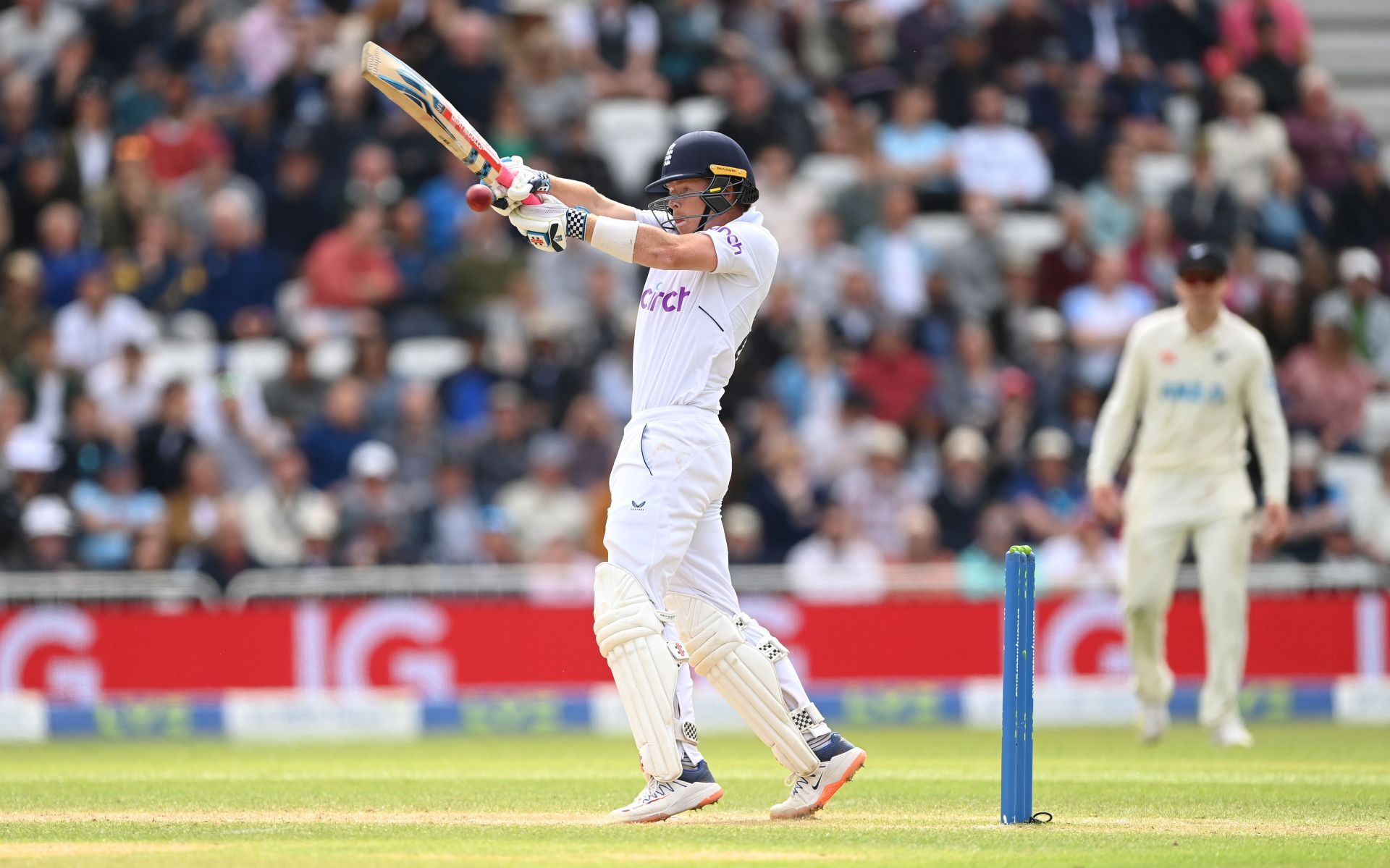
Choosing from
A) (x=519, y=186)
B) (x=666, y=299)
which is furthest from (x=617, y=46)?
(x=519, y=186)

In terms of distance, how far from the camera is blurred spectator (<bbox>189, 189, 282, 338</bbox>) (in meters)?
14.6

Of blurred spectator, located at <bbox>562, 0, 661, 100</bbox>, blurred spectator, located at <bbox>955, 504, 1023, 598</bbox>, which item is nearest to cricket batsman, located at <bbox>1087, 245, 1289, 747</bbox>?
blurred spectator, located at <bbox>955, 504, 1023, 598</bbox>

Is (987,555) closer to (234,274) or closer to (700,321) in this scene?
(234,274)

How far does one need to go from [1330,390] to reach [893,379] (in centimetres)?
317

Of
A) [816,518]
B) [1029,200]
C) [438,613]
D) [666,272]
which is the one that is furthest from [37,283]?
[666,272]

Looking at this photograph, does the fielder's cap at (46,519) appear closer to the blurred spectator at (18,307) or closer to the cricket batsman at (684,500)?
the blurred spectator at (18,307)

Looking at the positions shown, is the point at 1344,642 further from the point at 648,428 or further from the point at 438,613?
the point at 648,428

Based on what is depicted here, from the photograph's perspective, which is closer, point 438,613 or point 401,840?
point 401,840

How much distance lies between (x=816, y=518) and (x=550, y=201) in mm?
7345

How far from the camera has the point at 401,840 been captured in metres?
6.02

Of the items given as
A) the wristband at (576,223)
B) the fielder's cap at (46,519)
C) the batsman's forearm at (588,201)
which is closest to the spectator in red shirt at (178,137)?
the fielder's cap at (46,519)

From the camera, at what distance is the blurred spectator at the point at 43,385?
13688mm

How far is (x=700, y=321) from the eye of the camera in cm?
677

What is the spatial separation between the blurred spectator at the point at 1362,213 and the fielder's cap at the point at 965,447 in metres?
4.48
